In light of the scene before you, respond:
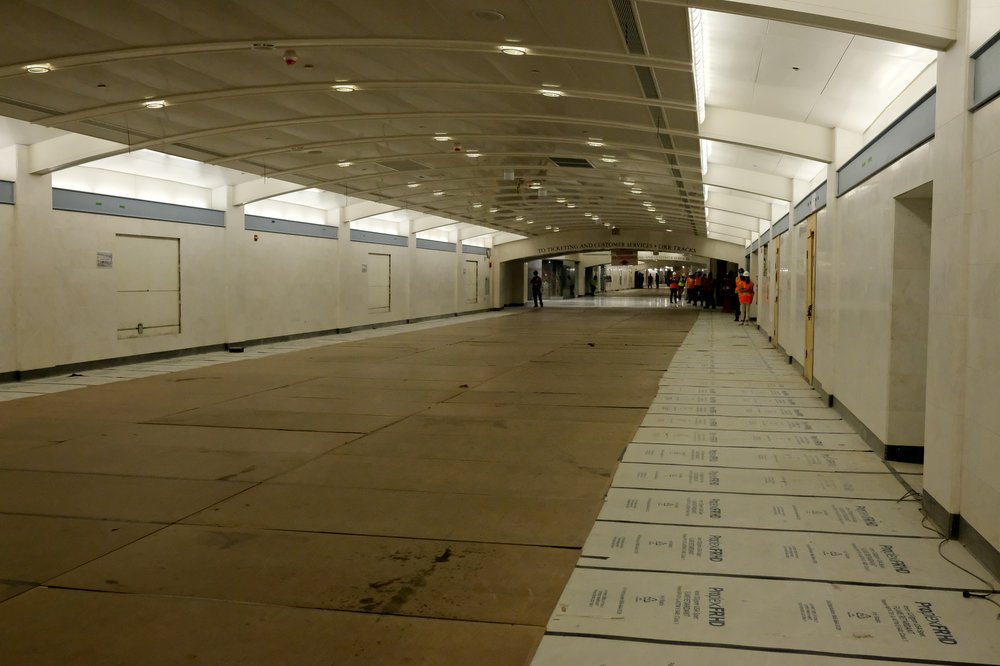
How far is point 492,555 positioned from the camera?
14.7 ft

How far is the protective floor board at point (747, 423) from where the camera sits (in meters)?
8.33

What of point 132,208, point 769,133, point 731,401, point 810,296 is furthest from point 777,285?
point 132,208

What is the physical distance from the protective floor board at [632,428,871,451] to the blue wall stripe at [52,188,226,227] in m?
10.9

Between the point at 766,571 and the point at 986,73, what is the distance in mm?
3053

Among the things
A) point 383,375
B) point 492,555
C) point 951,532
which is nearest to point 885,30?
point 951,532

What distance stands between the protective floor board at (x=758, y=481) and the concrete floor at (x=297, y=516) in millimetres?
359

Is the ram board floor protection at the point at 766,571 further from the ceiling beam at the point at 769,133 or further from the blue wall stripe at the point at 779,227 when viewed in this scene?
the blue wall stripe at the point at 779,227

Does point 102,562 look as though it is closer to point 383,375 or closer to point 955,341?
point 955,341

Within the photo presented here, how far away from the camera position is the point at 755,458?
6.92m

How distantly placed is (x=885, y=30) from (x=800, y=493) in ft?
10.7

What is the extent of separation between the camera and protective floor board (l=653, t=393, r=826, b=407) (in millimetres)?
9953

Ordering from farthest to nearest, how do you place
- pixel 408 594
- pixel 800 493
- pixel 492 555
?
1. pixel 800 493
2. pixel 492 555
3. pixel 408 594

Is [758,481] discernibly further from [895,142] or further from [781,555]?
[895,142]

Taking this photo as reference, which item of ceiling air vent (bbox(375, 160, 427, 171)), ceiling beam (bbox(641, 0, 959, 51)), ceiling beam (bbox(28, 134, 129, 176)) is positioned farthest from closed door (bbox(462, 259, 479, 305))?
ceiling beam (bbox(641, 0, 959, 51))
